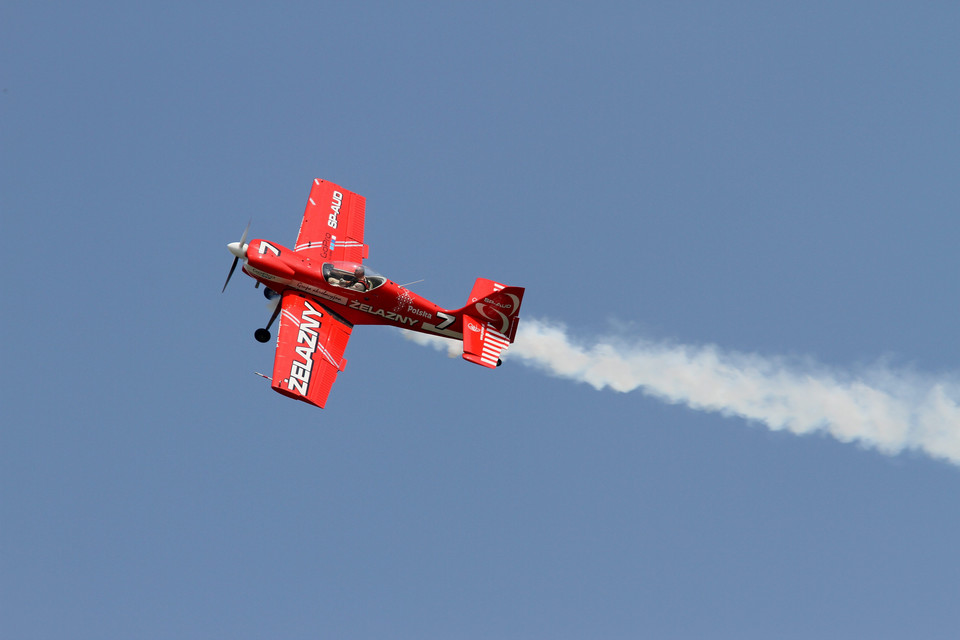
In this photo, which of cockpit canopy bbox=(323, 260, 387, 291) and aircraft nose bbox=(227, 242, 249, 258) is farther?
cockpit canopy bbox=(323, 260, 387, 291)

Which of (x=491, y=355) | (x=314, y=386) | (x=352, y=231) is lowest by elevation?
(x=314, y=386)

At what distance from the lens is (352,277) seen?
3897cm

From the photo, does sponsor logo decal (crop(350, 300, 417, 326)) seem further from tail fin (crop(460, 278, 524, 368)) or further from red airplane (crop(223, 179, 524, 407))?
tail fin (crop(460, 278, 524, 368))

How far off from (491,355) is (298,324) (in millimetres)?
5997

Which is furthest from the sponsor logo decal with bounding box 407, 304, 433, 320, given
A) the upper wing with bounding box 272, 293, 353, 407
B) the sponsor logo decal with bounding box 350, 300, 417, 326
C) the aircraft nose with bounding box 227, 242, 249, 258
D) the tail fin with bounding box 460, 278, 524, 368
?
the aircraft nose with bounding box 227, 242, 249, 258

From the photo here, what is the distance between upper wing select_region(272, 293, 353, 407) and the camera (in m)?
36.0

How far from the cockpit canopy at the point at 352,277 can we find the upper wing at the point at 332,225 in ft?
3.94

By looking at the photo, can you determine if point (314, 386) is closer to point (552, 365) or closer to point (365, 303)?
point (365, 303)

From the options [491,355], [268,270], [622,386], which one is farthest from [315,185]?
[622,386]

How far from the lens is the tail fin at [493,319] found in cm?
3941

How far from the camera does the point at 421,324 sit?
4009cm

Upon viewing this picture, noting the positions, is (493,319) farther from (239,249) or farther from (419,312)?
(239,249)

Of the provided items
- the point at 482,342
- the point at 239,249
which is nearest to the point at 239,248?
the point at 239,249

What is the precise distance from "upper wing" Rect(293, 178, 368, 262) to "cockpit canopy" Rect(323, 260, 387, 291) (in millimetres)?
1200
